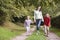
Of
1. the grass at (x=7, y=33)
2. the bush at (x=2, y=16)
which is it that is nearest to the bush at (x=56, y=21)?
the bush at (x=2, y=16)

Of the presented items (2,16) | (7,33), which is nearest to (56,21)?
(2,16)

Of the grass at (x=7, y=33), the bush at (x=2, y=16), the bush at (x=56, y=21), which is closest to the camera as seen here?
the grass at (x=7, y=33)

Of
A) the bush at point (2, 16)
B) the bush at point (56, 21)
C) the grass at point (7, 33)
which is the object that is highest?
the bush at point (2, 16)

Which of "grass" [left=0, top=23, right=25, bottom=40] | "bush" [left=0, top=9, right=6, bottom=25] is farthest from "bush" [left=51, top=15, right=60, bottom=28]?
"grass" [left=0, top=23, right=25, bottom=40]

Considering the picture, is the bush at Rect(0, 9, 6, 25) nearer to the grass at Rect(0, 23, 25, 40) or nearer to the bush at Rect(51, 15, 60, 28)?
the grass at Rect(0, 23, 25, 40)

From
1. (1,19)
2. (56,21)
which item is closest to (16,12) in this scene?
(1,19)

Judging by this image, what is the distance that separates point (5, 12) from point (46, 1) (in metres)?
9.16

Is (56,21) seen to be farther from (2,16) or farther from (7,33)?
(7,33)

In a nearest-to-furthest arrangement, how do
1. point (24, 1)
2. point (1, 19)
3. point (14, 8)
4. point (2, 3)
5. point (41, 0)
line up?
point (41, 0)
point (24, 1)
point (2, 3)
point (14, 8)
point (1, 19)

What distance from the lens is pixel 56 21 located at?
1693 inches

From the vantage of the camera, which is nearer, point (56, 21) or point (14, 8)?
point (14, 8)

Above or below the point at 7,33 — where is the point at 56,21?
above

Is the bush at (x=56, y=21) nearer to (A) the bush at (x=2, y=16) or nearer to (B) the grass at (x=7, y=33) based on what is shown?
(A) the bush at (x=2, y=16)

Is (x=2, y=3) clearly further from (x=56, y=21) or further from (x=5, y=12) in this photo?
(x=56, y=21)
